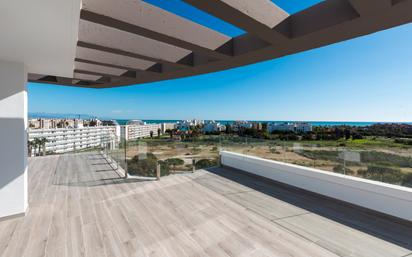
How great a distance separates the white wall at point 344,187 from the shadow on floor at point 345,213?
0.32 ft

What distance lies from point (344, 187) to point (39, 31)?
4.69 metres

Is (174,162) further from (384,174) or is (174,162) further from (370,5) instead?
(370,5)

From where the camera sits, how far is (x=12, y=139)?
2.93 meters

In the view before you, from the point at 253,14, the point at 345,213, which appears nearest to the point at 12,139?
the point at 253,14

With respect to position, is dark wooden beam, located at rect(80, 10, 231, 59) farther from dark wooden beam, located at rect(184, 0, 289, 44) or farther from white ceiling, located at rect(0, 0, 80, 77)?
dark wooden beam, located at rect(184, 0, 289, 44)

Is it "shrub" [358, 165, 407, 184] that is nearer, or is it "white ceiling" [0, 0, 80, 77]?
"white ceiling" [0, 0, 80, 77]

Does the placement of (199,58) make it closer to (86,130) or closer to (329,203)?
(329,203)

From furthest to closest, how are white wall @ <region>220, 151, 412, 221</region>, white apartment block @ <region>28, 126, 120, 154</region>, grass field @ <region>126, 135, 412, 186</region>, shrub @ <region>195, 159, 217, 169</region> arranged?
white apartment block @ <region>28, 126, 120, 154</region> < shrub @ <region>195, 159, 217, 169</region> < grass field @ <region>126, 135, 412, 186</region> < white wall @ <region>220, 151, 412, 221</region>

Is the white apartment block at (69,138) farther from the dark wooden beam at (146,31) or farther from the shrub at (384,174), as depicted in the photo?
the shrub at (384,174)

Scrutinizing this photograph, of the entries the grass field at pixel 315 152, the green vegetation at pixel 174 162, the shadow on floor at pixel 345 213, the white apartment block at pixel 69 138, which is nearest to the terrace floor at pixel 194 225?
the shadow on floor at pixel 345 213

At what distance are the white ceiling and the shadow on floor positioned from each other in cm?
390

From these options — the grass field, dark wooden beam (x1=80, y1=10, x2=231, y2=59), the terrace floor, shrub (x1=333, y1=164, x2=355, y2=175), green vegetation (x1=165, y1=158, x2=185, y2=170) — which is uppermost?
dark wooden beam (x1=80, y1=10, x2=231, y2=59)

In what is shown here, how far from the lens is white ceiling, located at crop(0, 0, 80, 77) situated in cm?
144

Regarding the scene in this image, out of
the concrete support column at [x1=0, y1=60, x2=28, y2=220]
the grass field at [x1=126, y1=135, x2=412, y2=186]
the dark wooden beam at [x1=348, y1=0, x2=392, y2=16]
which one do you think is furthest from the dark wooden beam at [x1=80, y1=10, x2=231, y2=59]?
the grass field at [x1=126, y1=135, x2=412, y2=186]
